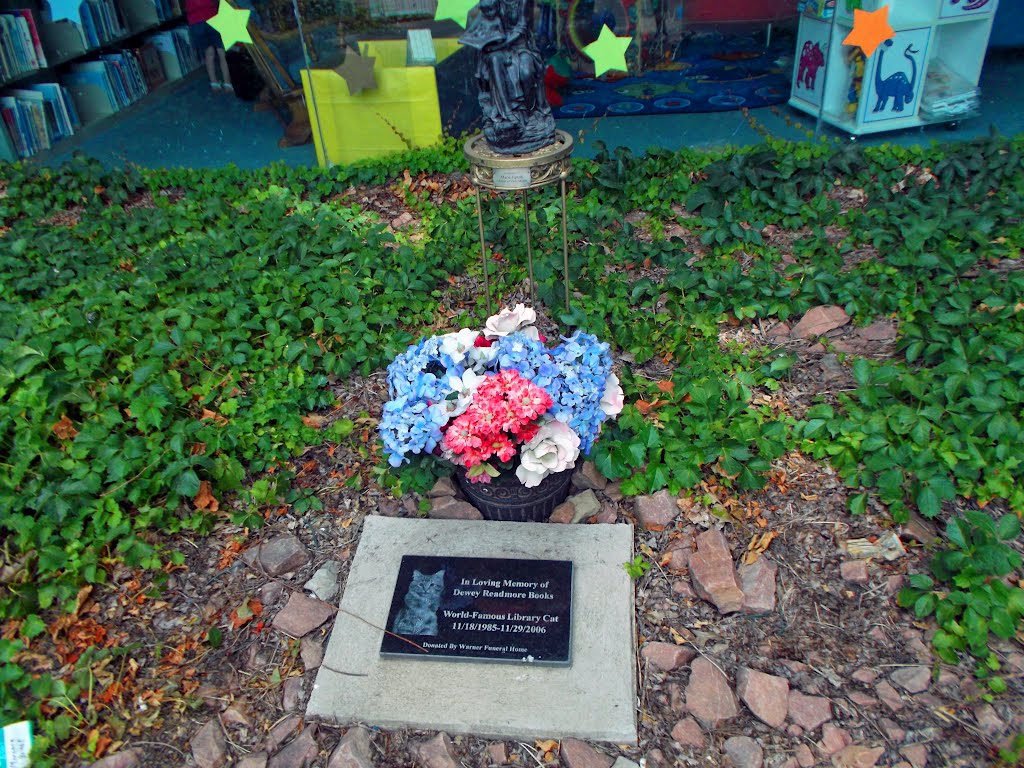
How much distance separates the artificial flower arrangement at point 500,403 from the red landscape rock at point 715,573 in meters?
0.55

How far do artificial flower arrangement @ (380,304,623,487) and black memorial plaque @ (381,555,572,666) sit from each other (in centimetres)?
32

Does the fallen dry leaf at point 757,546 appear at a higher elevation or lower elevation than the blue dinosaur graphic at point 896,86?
lower

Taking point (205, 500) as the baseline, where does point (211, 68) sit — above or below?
above

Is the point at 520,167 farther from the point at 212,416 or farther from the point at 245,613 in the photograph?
the point at 245,613

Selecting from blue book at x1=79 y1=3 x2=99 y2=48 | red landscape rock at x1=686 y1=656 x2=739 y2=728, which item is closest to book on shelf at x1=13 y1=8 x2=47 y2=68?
blue book at x1=79 y1=3 x2=99 y2=48

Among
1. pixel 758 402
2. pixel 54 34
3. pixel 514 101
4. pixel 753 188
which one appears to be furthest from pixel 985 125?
pixel 54 34

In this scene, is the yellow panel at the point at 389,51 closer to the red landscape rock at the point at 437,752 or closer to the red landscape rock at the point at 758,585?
the red landscape rock at the point at 758,585

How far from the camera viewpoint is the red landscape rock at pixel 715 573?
265cm

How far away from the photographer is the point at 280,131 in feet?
20.8

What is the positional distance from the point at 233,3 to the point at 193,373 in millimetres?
3301

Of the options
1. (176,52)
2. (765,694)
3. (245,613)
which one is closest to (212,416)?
(245,613)

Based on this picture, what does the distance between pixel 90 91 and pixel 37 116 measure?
0.80 m

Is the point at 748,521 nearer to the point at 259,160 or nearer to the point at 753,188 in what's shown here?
the point at 753,188

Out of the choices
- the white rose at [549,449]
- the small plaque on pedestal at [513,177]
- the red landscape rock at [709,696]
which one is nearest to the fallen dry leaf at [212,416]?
the white rose at [549,449]
